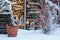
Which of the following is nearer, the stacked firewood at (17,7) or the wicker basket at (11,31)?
the wicker basket at (11,31)

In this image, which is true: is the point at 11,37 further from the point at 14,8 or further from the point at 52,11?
the point at 14,8

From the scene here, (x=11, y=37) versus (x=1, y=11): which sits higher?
(x=1, y=11)

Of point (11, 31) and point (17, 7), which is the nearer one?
point (11, 31)

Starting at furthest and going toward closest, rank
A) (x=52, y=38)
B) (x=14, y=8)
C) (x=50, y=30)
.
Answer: (x=14, y=8), (x=50, y=30), (x=52, y=38)

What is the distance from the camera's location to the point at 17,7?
20.0 ft

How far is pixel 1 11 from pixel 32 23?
4.82 feet

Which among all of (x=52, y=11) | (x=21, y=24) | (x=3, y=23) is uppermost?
(x=52, y=11)

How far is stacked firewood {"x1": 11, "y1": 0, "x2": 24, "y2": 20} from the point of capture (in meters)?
6.06

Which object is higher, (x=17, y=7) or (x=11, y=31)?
(x=17, y=7)

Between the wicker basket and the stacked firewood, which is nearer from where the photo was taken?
the wicker basket

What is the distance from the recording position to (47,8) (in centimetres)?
473

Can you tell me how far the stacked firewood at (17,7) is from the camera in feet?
19.9

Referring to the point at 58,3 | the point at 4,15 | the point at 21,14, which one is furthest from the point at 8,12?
the point at 58,3

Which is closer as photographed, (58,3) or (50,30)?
(50,30)
